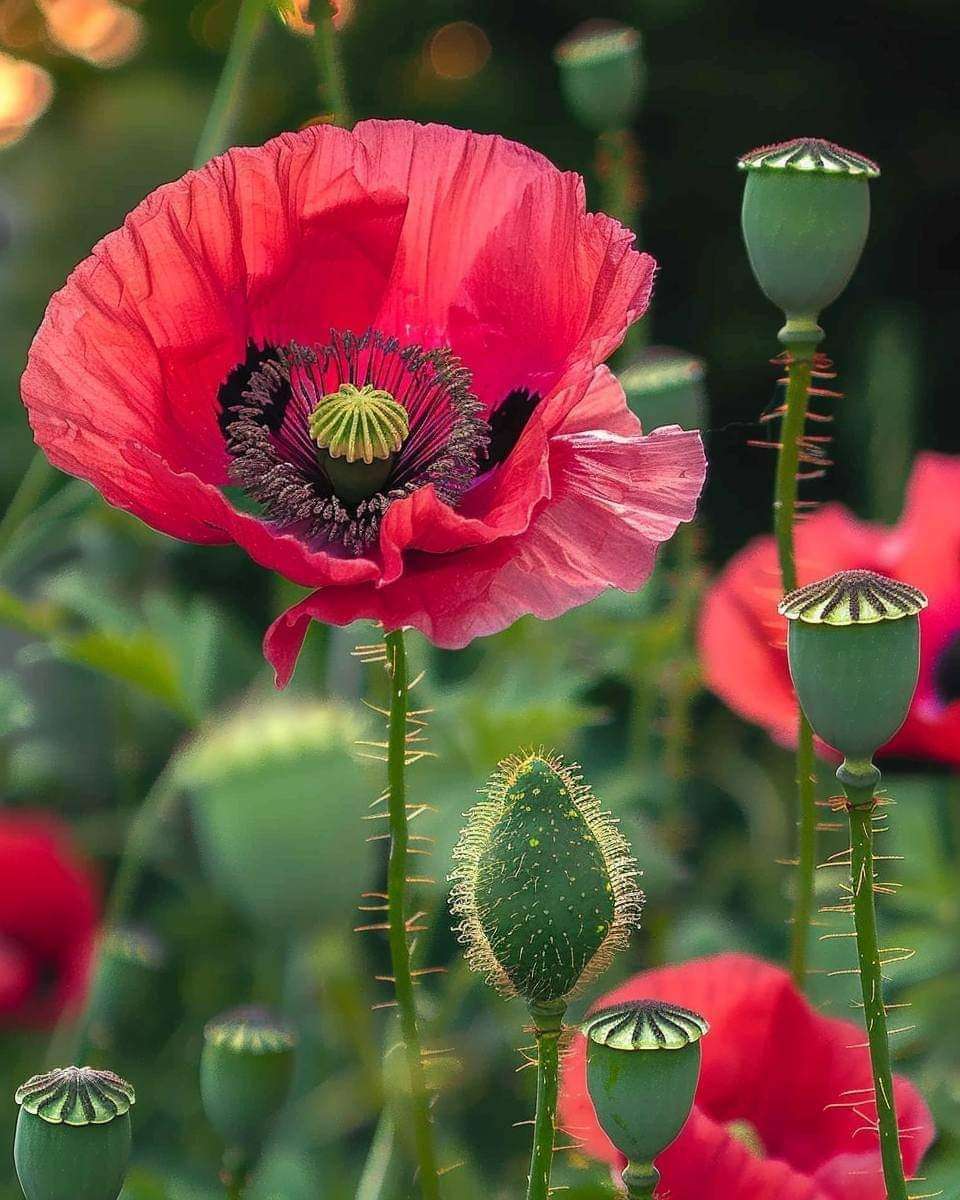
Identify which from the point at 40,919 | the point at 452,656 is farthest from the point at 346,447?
the point at 40,919

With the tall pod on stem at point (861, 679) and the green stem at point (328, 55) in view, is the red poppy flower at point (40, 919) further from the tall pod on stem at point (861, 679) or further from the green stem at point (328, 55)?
the tall pod on stem at point (861, 679)

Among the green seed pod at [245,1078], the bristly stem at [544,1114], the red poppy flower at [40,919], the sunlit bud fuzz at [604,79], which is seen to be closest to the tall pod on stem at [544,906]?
the bristly stem at [544,1114]

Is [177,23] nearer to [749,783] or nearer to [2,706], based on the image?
[749,783]

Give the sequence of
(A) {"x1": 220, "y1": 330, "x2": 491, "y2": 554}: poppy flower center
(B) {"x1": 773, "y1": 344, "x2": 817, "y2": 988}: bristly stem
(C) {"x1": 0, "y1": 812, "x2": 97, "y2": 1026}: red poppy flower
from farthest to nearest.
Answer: (C) {"x1": 0, "y1": 812, "x2": 97, "y2": 1026}: red poppy flower → (A) {"x1": 220, "y1": 330, "x2": 491, "y2": 554}: poppy flower center → (B) {"x1": 773, "y1": 344, "x2": 817, "y2": 988}: bristly stem

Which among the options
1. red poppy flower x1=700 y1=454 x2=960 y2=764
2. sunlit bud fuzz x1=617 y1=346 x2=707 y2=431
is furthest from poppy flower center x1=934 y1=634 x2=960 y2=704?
sunlit bud fuzz x1=617 y1=346 x2=707 y2=431

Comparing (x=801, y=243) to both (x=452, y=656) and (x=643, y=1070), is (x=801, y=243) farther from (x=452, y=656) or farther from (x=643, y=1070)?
(x=452, y=656)

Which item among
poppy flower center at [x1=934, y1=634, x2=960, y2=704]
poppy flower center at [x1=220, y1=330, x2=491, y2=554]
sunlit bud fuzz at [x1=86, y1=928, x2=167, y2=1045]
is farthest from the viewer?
poppy flower center at [x1=934, y1=634, x2=960, y2=704]

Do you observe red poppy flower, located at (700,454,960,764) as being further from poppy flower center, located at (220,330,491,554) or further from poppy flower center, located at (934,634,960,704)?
poppy flower center, located at (220,330,491,554)

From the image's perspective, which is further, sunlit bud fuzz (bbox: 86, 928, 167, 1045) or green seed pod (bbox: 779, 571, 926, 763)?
sunlit bud fuzz (bbox: 86, 928, 167, 1045)
